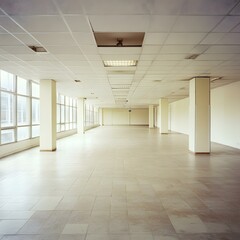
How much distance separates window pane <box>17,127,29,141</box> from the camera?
9.78 m

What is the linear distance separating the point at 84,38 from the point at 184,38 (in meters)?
2.07

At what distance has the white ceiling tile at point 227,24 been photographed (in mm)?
3822

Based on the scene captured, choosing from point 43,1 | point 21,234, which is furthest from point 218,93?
point 21,234

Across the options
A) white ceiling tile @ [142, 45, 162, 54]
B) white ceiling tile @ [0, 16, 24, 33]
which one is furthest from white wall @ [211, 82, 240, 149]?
white ceiling tile @ [0, 16, 24, 33]

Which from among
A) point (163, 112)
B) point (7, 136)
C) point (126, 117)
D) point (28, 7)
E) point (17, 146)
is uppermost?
point (28, 7)

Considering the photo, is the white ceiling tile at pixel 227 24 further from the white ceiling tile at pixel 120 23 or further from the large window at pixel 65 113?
the large window at pixel 65 113

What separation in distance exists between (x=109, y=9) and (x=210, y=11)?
5.16ft

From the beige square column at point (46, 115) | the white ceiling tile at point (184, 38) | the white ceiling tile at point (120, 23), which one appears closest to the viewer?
the white ceiling tile at point (120, 23)

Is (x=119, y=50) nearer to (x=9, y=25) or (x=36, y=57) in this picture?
(x=36, y=57)

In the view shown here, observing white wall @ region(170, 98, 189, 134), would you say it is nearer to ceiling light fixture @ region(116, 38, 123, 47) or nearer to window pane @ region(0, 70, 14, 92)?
window pane @ region(0, 70, 14, 92)

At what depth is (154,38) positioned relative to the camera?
475 cm

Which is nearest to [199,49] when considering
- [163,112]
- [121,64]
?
[121,64]

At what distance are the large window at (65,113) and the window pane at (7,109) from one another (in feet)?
20.4

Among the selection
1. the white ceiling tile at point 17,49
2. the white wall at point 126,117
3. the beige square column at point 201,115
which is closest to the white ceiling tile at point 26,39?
the white ceiling tile at point 17,49
